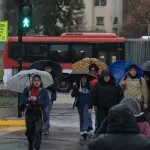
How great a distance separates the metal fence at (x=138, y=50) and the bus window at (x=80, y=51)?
2.16 meters

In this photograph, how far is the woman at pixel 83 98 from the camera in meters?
13.3

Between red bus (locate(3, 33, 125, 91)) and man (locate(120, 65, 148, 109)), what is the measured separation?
19.8 m

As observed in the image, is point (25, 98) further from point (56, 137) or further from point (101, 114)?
point (56, 137)

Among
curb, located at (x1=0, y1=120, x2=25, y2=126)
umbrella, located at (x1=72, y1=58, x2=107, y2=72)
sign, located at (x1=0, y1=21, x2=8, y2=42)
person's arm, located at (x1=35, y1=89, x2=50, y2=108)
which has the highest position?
sign, located at (x1=0, y1=21, x2=8, y2=42)

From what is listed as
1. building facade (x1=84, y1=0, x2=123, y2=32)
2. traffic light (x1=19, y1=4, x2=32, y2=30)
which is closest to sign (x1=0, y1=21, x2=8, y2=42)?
traffic light (x1=19, y1=4, x2=32, y2=30)

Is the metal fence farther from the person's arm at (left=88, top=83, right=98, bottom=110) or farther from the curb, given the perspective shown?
the person's arm at (left=88, top=83, right=98, bottom=110)

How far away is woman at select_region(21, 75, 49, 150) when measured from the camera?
1091 cm

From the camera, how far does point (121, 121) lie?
465 cm

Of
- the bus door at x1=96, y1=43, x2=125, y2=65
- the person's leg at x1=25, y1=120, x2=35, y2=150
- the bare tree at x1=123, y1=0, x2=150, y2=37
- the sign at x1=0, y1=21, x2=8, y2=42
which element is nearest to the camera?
the person's leg at x1=25, y1=120, x2=35, y2=150

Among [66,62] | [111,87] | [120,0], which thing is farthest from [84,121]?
[120,0]

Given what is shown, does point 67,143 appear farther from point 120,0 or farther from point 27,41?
point 120,0

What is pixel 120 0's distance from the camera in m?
75.5

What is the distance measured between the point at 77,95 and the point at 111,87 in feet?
5.21

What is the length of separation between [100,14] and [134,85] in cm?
6541
